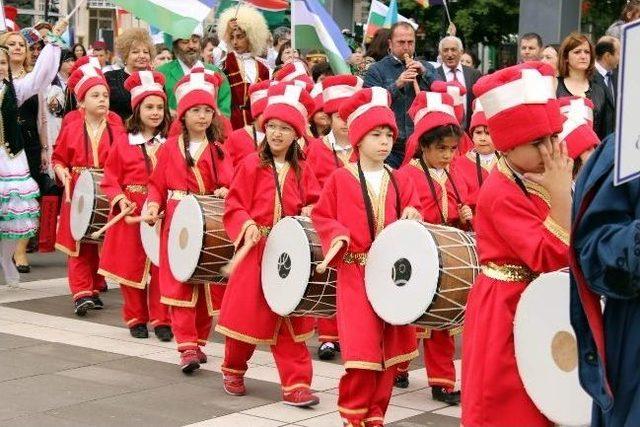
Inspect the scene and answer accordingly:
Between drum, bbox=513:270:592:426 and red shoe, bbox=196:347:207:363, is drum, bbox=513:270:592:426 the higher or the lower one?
the higher one

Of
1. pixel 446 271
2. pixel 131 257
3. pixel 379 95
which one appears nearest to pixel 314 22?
pixel 131 257

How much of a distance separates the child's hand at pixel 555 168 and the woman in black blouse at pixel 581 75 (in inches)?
210

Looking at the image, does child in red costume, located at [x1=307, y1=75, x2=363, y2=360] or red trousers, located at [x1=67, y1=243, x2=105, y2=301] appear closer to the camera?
child in red costume, located at [x1=307, y1=75, x2=363, y2=360]

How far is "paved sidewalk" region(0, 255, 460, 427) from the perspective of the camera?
21.9 feet

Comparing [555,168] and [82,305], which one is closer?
[555,168]

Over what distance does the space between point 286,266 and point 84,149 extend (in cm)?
360

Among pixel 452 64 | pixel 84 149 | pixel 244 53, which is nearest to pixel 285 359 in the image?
pixel 84 149

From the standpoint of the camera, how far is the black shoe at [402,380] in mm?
7609

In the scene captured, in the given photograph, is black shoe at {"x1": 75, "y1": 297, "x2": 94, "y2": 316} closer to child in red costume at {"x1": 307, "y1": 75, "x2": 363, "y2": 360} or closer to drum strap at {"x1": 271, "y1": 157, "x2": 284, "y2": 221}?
child in red costume at {"x1": 307, "y1": 75, "x2": 363, "y2": 360}

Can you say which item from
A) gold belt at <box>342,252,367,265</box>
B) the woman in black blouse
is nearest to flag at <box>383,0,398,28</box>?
the woman in black blouse

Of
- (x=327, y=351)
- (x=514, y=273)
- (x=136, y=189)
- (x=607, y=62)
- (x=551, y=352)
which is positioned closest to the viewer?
(x=551, y=352)

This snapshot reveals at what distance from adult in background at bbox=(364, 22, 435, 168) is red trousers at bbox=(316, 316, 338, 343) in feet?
6.61

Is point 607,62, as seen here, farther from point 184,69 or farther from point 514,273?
point 514,273

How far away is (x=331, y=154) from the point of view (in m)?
8.51
